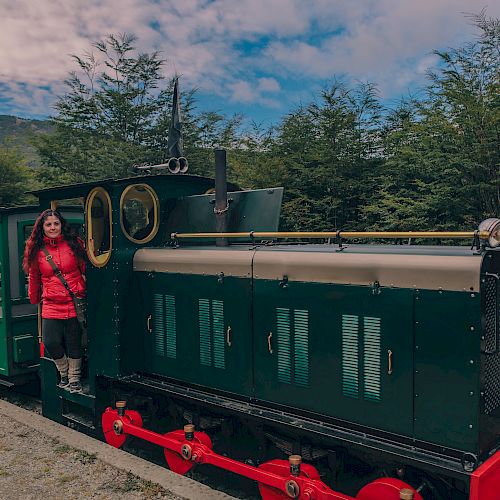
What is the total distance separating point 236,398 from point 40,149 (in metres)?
21.6

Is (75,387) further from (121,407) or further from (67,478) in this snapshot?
(67,478)

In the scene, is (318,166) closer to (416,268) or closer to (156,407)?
(156,407)

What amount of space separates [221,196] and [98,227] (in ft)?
4.40

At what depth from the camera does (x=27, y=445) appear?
5.14 metres

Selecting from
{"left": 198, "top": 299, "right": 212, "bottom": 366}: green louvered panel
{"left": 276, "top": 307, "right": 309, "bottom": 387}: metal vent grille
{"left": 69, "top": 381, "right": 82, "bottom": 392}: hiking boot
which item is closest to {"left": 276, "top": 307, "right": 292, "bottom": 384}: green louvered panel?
{"left": 276, "top": 307, "right": 309, "bottom": 387}: metal vent grille

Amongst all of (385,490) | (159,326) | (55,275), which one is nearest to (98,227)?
(55,275)

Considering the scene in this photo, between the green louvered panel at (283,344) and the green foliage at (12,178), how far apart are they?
25.2 m

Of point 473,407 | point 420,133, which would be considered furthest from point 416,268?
point 420,133

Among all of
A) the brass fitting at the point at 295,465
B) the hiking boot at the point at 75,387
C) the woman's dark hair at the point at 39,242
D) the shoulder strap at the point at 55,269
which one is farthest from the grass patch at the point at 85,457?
the brass fitting at the point at 295,465

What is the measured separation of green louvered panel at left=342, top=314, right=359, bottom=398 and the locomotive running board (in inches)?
11.8

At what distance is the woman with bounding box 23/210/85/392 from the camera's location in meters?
5.48

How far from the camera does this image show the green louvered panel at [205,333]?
182 inches

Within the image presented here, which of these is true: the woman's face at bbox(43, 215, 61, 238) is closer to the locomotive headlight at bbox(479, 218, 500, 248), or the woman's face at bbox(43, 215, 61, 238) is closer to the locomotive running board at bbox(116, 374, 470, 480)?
the locomotive running board at bbox(116, 374, 470, 480)

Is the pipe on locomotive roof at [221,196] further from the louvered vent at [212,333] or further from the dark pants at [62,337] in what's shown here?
the dark pants at [62,337]
